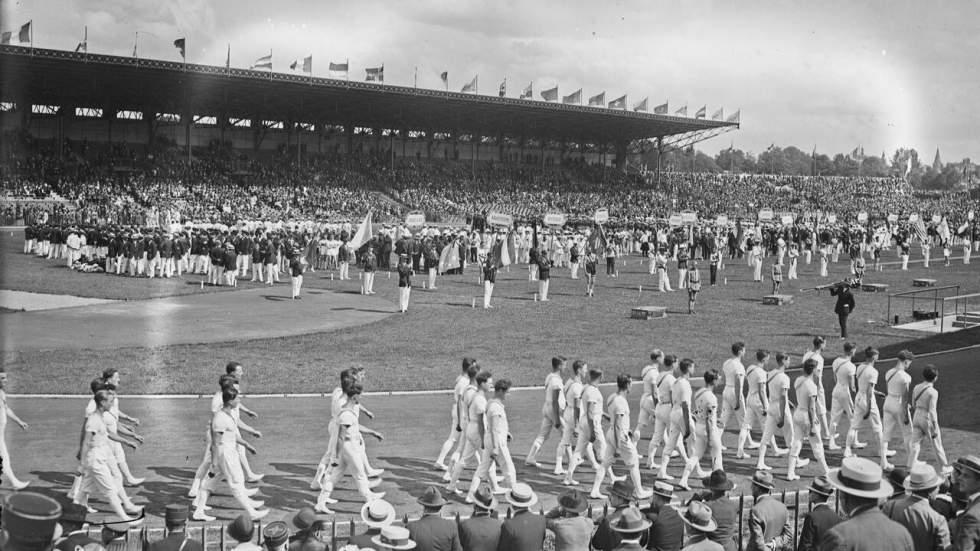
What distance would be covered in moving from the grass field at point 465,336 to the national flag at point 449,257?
111 cm

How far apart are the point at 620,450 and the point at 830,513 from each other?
5199 mm

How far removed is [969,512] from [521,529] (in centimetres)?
377

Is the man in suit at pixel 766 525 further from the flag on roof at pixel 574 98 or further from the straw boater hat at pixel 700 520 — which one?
the flag on roof at pixel 574 98

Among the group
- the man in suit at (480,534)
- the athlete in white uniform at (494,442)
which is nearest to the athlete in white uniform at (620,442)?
the athlete in white uniform at (494,442)

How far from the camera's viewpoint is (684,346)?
84.8 feet

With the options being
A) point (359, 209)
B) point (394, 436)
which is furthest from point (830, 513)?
point (359, 209)

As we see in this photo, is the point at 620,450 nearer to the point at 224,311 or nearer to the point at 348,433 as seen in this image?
the point at 348,433

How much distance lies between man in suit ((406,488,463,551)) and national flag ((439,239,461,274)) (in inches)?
1336

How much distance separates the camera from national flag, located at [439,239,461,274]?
4272 centimetres

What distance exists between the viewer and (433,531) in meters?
8.64

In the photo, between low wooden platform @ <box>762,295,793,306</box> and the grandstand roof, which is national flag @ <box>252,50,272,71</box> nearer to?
the grandstand roof

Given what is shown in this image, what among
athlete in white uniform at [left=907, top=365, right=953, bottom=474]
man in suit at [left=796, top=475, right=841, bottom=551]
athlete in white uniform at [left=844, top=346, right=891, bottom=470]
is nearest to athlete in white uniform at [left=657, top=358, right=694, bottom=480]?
athlete in white uniform at [left=844, top=346, right=891, bottom=470]

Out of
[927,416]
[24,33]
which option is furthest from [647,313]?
[24,33]

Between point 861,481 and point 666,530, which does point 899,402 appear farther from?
point 861,481
